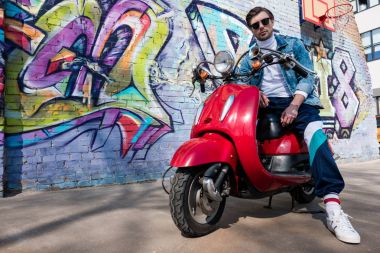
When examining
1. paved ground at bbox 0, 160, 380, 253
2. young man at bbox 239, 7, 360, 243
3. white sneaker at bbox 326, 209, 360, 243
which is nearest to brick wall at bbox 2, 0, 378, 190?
paved ground at bbox 0, 160, 380, 253

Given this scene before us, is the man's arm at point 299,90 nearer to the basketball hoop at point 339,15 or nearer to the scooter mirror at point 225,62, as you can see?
the scooter mirror at point 225,62

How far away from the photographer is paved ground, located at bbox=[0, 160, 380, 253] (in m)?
1.94

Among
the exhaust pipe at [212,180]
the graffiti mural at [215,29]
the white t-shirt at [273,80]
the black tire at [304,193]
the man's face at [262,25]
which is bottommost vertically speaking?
the black tire at [304,193]

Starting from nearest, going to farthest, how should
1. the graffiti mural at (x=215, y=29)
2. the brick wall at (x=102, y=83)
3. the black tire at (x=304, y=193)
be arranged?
the black tire at (x=304, y=193), the brick wall at (x=102, y=83), the graffiti mural at (x=215, y=29)

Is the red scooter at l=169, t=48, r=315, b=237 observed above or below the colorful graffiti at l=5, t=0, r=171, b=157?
below

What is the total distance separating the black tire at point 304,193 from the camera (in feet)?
9.80

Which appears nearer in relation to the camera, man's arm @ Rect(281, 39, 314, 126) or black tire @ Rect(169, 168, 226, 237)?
black tire @ Rect(169, 168, 226, 237)

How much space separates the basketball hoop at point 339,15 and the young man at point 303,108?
19.7 feet

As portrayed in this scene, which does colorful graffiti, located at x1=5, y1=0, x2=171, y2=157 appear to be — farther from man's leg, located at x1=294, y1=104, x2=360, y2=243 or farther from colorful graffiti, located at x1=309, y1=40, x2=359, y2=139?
colorful graffiti, located at x1=309, y1=40, x2=359, y2=139

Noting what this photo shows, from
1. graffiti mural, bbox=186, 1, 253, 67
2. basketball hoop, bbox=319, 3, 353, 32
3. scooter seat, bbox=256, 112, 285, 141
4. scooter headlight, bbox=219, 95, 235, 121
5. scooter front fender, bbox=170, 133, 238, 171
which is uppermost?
basketball hoop, bbox=319, 3, 353, 32

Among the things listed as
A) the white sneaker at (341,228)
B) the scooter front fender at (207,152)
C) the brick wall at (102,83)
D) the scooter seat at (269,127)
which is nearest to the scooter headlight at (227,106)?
the scooter front fender at (207,152)

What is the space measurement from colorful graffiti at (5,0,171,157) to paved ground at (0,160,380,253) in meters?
1.01

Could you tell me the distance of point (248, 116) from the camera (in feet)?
7.04

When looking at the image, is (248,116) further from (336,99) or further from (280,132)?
(336,99)
